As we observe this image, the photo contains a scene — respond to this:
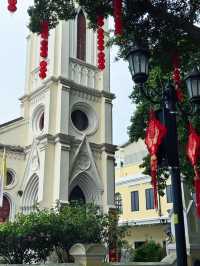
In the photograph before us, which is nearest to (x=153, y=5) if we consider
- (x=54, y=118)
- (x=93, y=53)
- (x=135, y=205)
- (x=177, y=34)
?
(x=177, y=34)

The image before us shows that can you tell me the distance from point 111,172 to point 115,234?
8.30m

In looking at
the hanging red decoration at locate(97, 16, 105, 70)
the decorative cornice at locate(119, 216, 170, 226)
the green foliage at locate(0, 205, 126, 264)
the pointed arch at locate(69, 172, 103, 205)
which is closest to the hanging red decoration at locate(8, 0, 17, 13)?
the hanging red decoration at locate(97, 16, 105, 70)

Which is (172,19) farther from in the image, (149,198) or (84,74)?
(149,198)

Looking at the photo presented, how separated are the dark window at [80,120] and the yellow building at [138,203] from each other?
5.85 meters

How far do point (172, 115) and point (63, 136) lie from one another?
16.9m

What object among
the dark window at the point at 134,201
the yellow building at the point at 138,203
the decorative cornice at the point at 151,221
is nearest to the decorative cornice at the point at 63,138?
the yellow building at the point at 138,203

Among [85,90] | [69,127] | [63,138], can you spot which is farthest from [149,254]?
[85,90]

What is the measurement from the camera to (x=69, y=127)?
79.6ft

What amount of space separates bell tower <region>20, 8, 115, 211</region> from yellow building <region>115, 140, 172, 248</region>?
5.10 m

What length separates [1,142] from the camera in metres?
24.4

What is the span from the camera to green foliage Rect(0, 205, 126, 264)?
12.9 meters

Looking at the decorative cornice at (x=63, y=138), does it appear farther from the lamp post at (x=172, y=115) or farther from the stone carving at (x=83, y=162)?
the lamp post at (x=172, y=115)

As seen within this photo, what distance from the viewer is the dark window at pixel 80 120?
83.5 ft

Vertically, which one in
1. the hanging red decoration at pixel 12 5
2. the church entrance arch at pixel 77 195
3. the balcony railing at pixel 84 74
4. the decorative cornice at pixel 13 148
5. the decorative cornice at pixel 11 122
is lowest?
the church entrance arch at pixel 77 195
